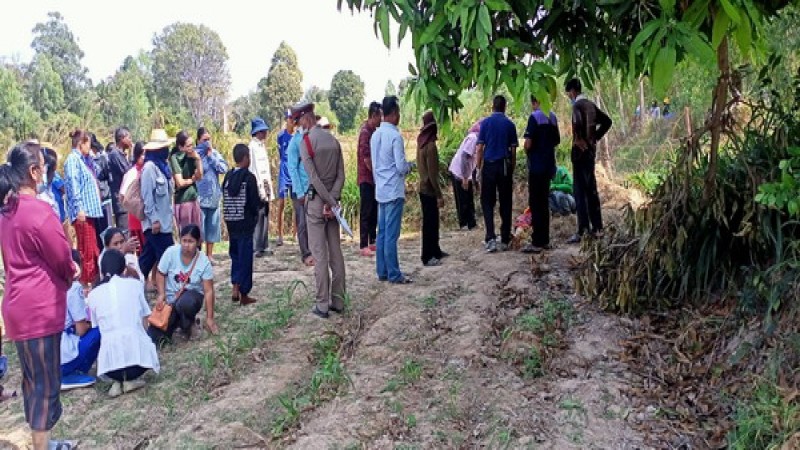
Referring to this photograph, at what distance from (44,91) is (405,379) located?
30.9 m

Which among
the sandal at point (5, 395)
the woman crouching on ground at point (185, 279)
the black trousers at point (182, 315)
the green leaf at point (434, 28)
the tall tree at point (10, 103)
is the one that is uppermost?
the tall tree at point (10, 103)

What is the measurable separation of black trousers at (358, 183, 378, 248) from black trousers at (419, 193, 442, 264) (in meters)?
1.17

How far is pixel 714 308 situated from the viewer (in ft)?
16.5

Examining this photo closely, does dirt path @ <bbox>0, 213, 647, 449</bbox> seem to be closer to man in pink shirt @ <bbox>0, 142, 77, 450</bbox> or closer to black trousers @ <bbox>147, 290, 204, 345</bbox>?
black trousers @ <bbox>147, 290, 204, 345</bbox>

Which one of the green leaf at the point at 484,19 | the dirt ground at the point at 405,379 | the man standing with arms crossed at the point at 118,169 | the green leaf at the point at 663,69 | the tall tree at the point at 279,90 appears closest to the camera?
the green leaf at the point at 663,69

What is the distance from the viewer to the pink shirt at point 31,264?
14.2 feet

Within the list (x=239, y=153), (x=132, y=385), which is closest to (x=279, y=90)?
(x=239, y=153)

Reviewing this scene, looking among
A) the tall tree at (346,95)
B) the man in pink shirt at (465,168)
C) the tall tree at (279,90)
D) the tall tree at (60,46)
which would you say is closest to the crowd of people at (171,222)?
the man in pink shirt at (465,168)

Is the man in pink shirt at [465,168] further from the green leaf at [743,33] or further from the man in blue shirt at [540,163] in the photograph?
the green leaf at [743,33]

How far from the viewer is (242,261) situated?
681 centimetres

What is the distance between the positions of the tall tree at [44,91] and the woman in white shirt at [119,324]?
27692 mm

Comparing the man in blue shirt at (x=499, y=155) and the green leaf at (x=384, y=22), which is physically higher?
the green leaf at (x=384, y=22)

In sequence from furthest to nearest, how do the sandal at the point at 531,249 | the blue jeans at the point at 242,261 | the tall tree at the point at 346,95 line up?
the tall tree at the point at 346,95, the sandal at the point at 531,249, the blue jeans at the point at 242,261

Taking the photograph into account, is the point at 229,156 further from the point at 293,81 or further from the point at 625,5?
the point at 293,81
